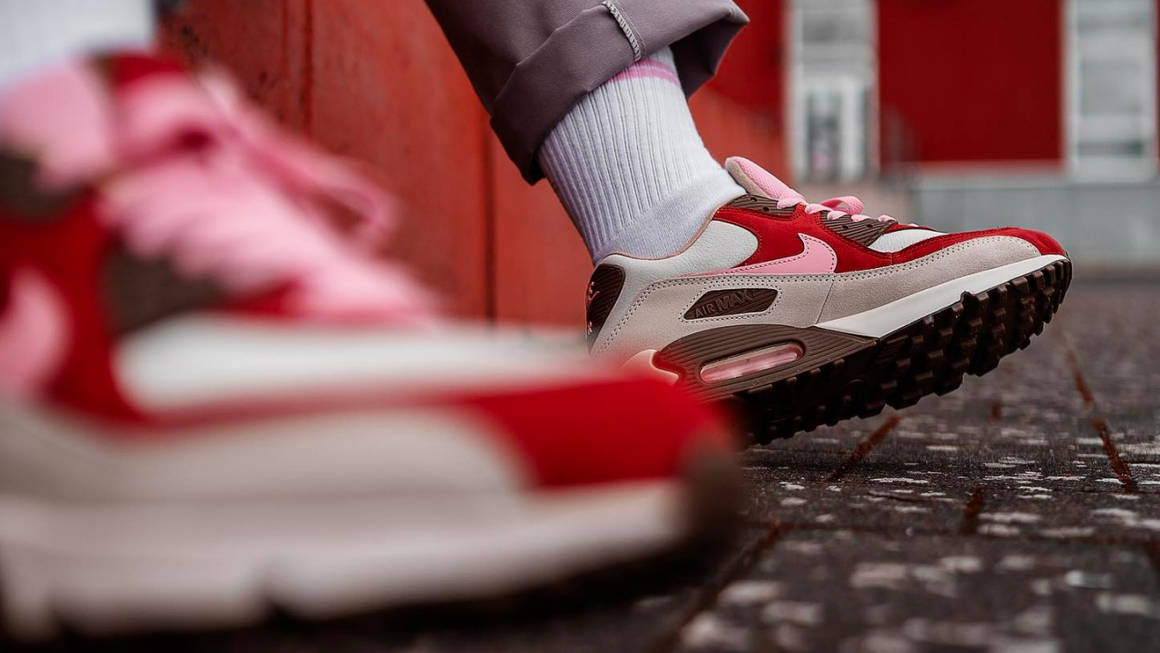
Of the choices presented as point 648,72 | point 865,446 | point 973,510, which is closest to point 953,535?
point 973,510

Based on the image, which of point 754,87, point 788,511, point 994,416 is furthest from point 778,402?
point 754,87

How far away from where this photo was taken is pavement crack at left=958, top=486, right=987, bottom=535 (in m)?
1.02

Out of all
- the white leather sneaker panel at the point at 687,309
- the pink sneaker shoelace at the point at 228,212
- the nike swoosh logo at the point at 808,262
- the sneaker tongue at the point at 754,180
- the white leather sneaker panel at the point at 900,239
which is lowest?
the white leather sneaker panel at the point at 687,309

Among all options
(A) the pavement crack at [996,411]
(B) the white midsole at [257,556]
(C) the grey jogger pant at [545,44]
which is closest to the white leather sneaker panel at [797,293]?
(C) the grey jogger pant at [545,44]

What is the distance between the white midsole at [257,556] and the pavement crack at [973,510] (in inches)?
18.9

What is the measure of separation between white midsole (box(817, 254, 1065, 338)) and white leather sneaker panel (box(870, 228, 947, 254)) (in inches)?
2.9

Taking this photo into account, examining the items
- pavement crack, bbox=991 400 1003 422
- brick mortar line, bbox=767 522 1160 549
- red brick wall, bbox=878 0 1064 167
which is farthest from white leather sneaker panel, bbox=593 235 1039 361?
red brick wall, bbox=878 0 1064 167

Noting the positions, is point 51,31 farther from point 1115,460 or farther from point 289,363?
point 1115,460

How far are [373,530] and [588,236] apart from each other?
1.04 meters

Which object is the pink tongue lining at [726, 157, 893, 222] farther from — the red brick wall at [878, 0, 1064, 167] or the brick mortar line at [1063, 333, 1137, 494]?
the red brick wall at [878, 0, 1064, 167]

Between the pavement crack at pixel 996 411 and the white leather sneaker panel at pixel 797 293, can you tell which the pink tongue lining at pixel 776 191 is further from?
the pavement crack at pixel 996 411

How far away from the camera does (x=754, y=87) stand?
17.1 m

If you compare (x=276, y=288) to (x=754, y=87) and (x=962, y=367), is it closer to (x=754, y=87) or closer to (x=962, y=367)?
(x=962, y=367)

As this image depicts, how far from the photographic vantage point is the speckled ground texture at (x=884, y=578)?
69 cm
